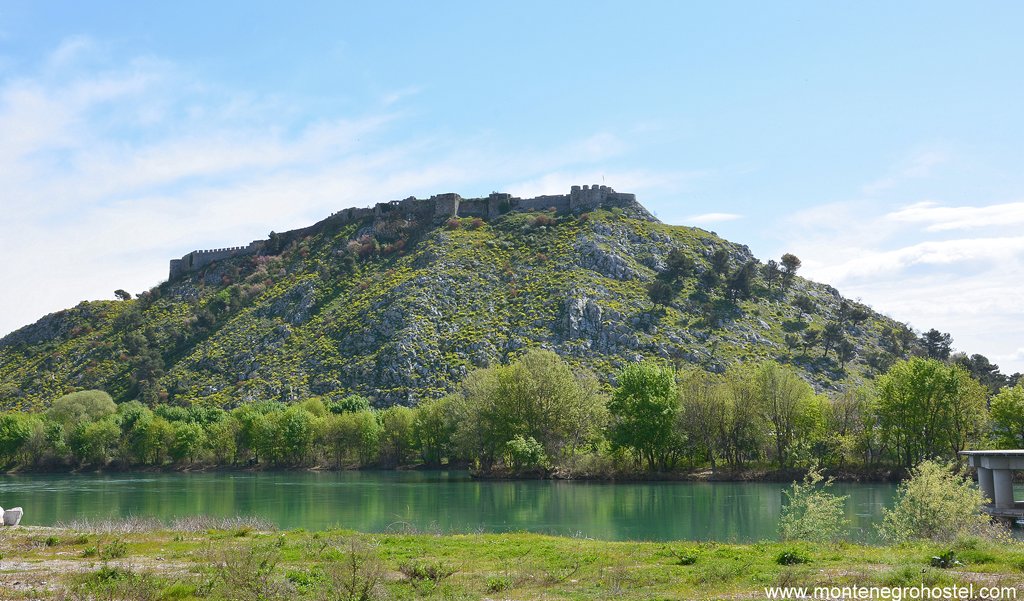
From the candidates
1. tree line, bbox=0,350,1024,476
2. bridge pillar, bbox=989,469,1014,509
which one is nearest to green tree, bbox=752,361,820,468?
tree line, bbox=0,350,1024,476

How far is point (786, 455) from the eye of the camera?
81.8 meters

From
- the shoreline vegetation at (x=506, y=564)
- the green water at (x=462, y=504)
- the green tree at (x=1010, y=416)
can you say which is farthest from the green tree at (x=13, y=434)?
the green tree at (x=1010, y=416)

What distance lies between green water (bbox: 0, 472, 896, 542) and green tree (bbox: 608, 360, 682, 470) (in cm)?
573

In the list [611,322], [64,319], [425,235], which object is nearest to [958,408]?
[611,322]

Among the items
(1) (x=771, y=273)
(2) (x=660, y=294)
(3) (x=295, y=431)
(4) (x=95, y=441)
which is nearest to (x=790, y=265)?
(1) (x=771, y=273)

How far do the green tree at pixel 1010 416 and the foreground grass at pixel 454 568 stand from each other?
56049 millimetres

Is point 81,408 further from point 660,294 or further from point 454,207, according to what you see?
point 660,294

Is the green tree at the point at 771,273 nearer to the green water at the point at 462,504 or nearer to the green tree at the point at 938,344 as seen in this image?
the green tree at the point at 938,344

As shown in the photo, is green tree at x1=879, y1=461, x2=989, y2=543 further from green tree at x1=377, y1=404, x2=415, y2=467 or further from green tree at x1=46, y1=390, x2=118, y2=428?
green tree at x1=46, y1=390, x2=118, y2=428

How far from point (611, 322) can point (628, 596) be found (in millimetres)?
114167

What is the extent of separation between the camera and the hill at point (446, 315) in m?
131

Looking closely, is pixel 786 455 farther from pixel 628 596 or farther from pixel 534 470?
pixel 628 596

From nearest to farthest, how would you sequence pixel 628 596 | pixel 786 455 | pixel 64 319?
1. pixel 628 596
2. pixel 786 455
3. pixel 64 319

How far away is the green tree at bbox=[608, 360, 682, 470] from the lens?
81812mm
